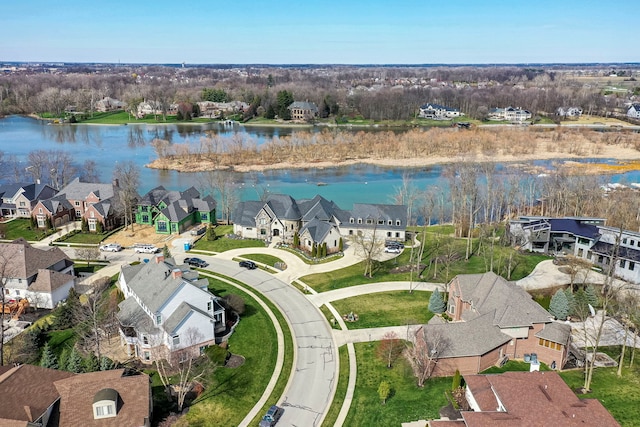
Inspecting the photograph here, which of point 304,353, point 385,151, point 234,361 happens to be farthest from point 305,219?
point 385,151

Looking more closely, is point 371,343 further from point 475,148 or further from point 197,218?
point 475,148

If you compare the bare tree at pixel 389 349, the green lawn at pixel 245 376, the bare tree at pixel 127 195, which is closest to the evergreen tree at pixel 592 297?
the bare tree at pixel 389 349

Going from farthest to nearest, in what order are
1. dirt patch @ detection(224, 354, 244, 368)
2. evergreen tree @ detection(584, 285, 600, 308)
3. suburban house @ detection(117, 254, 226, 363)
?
1. evergreen tree @ detection(584, 285, 600, 308)
2. suburban house @ detection(117, 254, 226, 363)
3. dirt patch @ detection(224, 354, 244, 368)

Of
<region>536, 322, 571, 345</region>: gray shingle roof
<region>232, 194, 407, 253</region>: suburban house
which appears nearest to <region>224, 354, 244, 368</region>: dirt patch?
<region>536, 322, 571, 345</region>: gray shingle roof

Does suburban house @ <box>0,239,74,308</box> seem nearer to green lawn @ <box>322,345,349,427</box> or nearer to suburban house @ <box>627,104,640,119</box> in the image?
green lawn @ <box>322,345,349,427</box>

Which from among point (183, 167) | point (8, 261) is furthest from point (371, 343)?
point (183, 167)

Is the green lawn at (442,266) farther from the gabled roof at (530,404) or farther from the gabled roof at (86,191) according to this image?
the gabled roof at (86,191)
